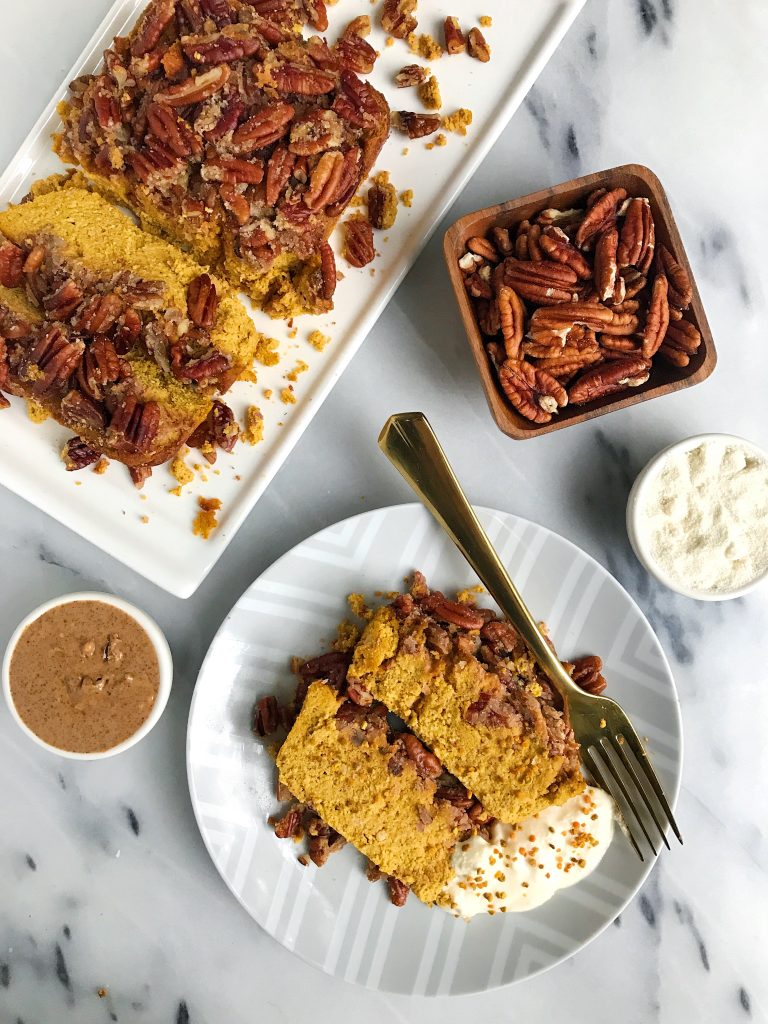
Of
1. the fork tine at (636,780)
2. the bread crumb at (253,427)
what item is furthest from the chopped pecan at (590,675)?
the bread crumb at (253,427)

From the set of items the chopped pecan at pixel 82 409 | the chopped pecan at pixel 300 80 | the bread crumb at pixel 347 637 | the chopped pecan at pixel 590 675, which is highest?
the chopped pecan at pixel 300 80

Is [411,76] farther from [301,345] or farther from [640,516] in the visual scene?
[640,516]

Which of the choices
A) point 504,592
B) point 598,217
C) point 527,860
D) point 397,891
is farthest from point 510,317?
point 397,891

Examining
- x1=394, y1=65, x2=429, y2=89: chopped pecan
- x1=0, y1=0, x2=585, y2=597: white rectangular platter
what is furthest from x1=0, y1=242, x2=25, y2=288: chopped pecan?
x1=394, y1=65, x2=429, y2=89: chopped pecan

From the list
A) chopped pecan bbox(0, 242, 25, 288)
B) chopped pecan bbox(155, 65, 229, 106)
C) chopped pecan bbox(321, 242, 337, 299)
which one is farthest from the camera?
chopped pecan bbox(321, 242, 337, 299)

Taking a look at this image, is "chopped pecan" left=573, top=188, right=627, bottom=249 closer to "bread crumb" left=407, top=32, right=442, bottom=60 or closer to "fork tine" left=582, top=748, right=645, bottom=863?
"bread crumb" left=407, top=32, right=442, bottom=60

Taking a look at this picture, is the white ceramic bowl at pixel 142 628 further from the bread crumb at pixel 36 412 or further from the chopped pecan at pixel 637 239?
the chopped pecan at pixel 637 239
